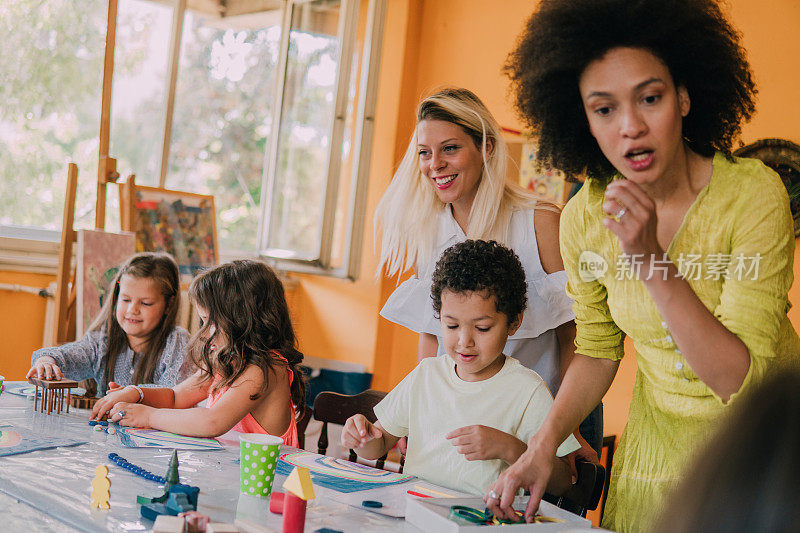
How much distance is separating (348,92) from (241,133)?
2.23 ft

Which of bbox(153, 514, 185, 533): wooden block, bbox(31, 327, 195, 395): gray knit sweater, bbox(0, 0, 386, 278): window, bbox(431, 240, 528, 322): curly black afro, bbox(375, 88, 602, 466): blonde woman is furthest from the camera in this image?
bbox(0, 0, 386, 278): window

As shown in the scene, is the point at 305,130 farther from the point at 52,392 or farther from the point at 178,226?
the point at 52,392

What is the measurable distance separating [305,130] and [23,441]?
291cm

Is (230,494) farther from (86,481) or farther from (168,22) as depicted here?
(168,22)

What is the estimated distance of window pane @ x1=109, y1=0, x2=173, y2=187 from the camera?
387cm

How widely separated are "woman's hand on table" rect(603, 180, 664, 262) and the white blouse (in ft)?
2.60

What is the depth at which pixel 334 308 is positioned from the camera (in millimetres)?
4281

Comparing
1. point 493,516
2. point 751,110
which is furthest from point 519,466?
point 751,110

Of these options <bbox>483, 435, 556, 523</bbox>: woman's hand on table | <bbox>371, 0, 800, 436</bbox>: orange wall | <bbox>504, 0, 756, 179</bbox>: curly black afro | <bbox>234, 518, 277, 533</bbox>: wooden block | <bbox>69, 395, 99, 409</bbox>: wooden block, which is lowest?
<bbox>69, 395, 99, 409</bbox>: wooden block

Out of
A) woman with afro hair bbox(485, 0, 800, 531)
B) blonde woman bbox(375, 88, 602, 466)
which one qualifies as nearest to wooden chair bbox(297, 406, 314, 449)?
blonde woman bbox(375, 88, 602, 466)

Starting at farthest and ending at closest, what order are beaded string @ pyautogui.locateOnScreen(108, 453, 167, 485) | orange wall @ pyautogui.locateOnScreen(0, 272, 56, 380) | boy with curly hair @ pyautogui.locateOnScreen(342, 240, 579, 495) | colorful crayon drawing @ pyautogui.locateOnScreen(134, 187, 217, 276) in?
1. colorful crayon drawing @ pyautogui.locateOnScreen(134, 187, 217, 276)
2. orange wall @ pyautogui.locateOnScreen(0, 272, 56, 380)
3. boy with curly hair @ pyautogui.locateOnScreen(342, 240, 579, 495)
4. beaded string @ pyautogui.locateOnScreen(108, 453, 167, 485)

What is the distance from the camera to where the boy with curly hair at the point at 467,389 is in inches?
61.4

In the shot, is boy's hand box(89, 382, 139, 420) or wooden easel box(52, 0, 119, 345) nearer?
boy's hand box(89, 382, 139, 420)

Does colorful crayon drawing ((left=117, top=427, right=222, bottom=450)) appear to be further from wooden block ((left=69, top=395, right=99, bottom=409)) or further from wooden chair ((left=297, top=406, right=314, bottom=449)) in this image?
wooden chair ((left=297, top=406, right=314, bottom=449))
